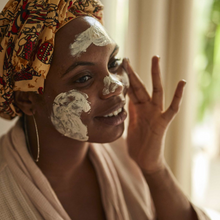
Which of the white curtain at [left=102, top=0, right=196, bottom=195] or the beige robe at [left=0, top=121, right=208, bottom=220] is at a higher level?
the white curtain at [left=102, top=0, right=196, bottom=195]

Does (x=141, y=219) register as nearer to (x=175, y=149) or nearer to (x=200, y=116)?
(x=175, y=149)

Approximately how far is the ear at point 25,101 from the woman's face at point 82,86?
1.3 inches

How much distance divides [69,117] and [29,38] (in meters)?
0.25

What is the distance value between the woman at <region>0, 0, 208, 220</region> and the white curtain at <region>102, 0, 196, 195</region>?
299mm

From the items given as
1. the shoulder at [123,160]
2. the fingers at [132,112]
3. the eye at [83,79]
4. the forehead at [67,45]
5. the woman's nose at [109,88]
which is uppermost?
the forehead at [67,45]

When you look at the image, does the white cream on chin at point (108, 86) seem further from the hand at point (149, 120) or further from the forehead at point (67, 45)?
the hand at point (149, 120)

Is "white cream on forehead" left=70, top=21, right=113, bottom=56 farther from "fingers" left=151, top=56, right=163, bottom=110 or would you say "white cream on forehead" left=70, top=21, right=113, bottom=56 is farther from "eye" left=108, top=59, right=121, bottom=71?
"fingers" left=151, top=56, right=163, bottom=110

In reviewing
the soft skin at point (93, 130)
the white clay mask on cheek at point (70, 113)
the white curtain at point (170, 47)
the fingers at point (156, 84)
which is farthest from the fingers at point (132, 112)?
the white clay mask on cheek at point (70, 113)

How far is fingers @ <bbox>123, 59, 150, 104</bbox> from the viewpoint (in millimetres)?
1019

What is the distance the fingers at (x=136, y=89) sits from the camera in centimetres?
102

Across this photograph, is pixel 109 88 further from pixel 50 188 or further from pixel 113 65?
pixel 50 188

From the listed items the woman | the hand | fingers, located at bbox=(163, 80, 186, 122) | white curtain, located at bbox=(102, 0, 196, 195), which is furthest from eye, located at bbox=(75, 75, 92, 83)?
white curtain, located at bbox=(102, 0, 196, 195)

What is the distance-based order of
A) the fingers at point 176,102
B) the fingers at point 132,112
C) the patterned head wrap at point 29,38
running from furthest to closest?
the fingers at point 132,112 < the fingers at point 176,102 < the patterned head wrap at point 29,38

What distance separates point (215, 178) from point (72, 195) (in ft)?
5.24
